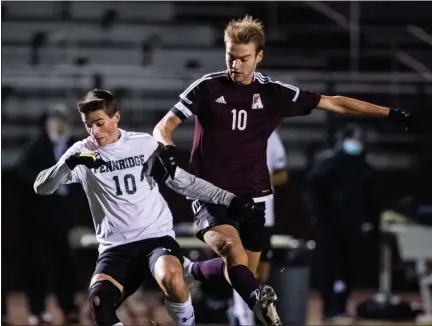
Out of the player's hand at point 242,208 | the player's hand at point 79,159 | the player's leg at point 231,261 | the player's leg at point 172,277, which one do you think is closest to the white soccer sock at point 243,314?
the player's leg at point 231,261

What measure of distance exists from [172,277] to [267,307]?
0.41m

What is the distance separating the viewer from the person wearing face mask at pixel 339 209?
7148 millimetres

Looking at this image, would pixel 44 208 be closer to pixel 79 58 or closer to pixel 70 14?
pixel 79 58

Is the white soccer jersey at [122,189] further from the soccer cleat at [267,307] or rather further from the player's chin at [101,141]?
the soccer cleat at [267,307]

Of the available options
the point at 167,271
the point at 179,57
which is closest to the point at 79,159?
the point at 167,271

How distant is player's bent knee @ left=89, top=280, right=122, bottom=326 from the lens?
439 centimetres

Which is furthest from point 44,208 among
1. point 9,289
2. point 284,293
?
point 284,293

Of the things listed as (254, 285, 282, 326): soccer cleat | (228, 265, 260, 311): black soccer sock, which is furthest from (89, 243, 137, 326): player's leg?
(254, 285, 282, 326): soccer cleat

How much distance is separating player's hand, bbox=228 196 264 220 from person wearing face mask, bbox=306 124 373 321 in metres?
2.34

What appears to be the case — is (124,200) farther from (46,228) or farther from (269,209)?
(46,228)

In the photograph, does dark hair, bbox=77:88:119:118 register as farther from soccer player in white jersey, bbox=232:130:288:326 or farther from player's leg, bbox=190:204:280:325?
soccer player in white jersey, bbox=232:130:288:326

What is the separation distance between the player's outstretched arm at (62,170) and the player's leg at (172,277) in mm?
452

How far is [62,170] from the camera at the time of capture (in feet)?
14.4

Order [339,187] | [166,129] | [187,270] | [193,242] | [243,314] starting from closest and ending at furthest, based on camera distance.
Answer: [166,129] < [187,270] < [243,314] < [193,242] < [339,187]
